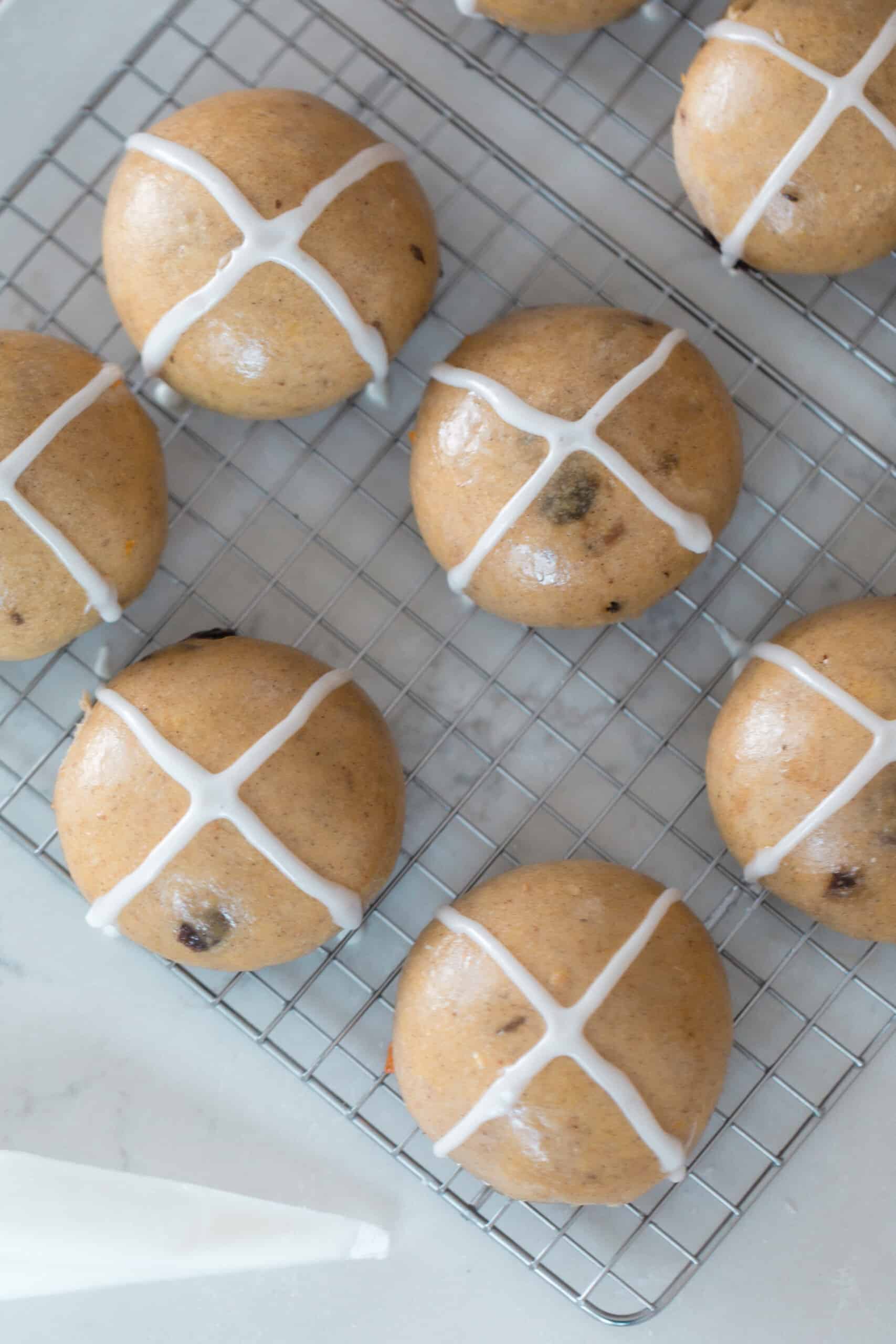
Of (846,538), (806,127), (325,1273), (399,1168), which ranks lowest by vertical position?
(325,1273)

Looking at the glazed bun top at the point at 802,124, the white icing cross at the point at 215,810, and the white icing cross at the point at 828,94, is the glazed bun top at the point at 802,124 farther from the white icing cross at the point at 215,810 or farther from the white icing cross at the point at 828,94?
the white icing cross at the point at 215,810

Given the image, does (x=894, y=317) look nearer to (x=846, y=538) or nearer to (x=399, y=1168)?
(x=846, y=538)

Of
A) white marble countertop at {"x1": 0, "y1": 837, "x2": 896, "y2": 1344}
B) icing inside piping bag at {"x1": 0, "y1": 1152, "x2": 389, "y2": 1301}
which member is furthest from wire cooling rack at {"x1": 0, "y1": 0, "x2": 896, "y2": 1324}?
icing inside piping bag at {"x1": 0, "y1": 1152, "x2": 389, "y2": 1301}

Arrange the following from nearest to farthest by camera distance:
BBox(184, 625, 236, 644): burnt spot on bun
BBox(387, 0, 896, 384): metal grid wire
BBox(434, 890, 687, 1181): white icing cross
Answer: BBox(434, 890, 687, 1181): white icing cross
BBox(184, 625, 236, 644): burnt spot on bun
BBox(387, 0, 896, 384): metal grid wire

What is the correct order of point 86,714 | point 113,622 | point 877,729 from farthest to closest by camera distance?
point 113,622 < point 86,714 < point 877,729

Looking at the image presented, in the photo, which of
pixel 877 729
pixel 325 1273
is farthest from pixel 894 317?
pixel 325 1273

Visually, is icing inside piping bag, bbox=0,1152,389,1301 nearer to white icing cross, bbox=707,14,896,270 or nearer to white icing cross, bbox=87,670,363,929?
white icing cross, bbox=87,670,363,929
